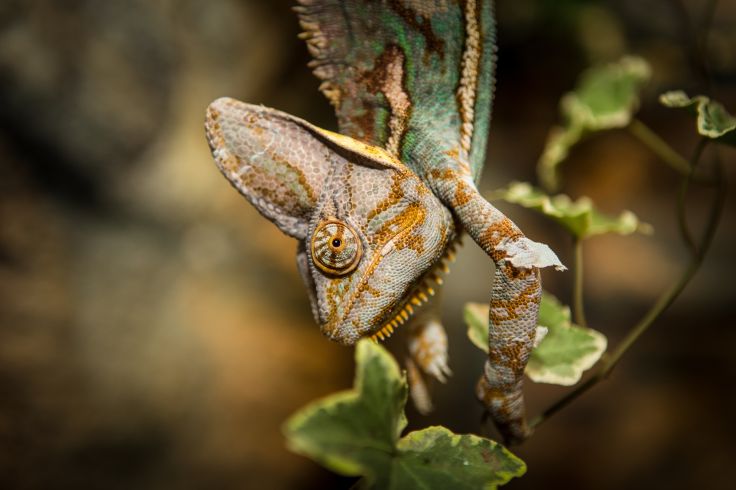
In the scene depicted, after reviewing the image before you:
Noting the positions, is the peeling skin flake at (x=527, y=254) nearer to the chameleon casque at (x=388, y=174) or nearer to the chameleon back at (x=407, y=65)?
the chameleon casque at (x=388, y=174)

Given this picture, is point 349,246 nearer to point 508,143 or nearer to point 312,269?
point 312,269

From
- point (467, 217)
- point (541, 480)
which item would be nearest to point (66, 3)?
point (467, 217)

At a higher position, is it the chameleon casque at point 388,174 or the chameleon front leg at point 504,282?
the chameleon casque at point 388,174

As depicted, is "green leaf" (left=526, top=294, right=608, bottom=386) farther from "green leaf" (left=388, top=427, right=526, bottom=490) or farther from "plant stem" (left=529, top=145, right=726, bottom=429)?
"green leaf" (left=388, top=427, right=526, bottom=490)

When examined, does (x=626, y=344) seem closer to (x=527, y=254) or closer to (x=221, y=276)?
(x=527, y=254)

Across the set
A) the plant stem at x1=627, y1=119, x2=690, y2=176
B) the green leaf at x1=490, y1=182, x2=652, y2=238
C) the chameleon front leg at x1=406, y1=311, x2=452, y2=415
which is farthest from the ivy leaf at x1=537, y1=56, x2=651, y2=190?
the chameleon front leg at x1=406, y1=311, x2=452, y2=415

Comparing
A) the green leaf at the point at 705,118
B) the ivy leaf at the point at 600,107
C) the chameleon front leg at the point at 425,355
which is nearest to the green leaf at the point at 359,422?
the chameleon front leg at the point at 425,355
